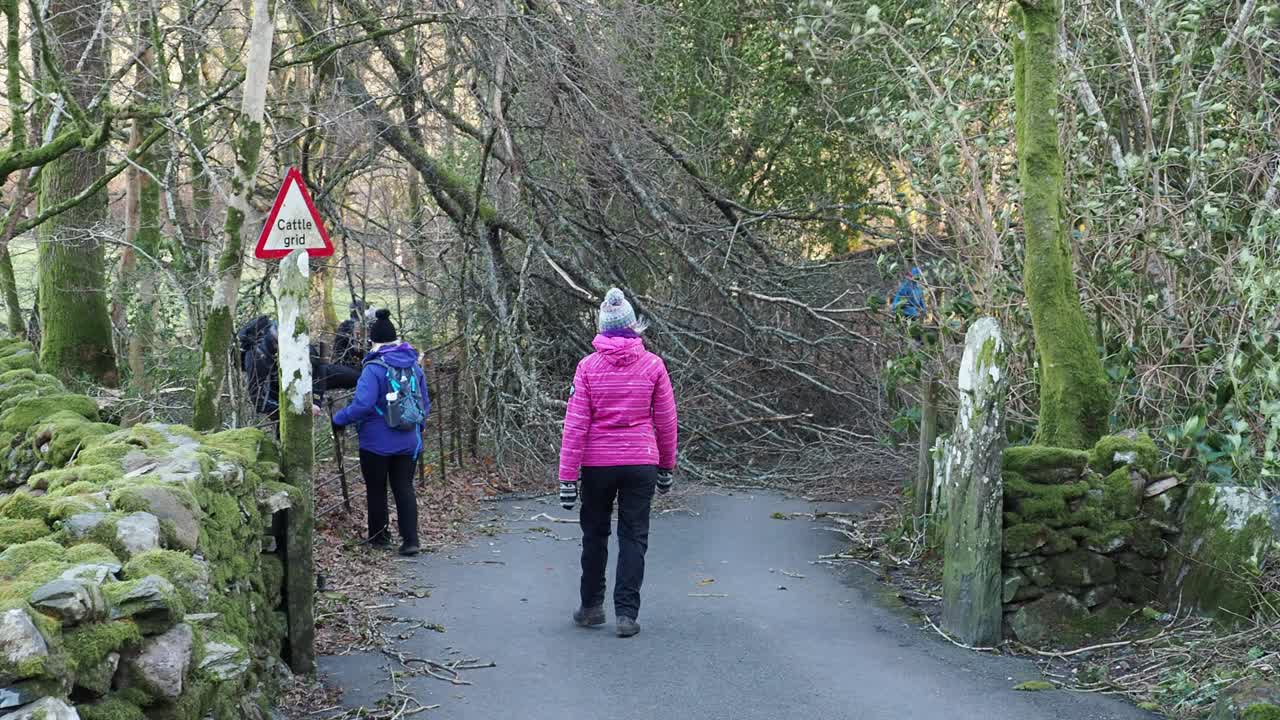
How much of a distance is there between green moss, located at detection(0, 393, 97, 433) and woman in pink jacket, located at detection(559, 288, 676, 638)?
11.0 feet

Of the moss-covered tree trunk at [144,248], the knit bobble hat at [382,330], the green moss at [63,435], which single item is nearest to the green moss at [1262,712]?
the green moss at [63,435]

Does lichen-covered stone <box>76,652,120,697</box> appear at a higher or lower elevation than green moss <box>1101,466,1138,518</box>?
lower

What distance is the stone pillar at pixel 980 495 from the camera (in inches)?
295

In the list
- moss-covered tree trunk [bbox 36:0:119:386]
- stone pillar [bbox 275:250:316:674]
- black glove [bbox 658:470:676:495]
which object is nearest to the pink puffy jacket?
black glove [bbox 658:470:676:495]

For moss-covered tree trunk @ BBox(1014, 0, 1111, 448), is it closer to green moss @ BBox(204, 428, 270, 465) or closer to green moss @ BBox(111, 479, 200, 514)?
green moss @ BBox(204, 428, 270, 465)

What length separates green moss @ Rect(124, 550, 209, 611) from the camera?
463 cm

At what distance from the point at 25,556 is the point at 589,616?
14.1 feet

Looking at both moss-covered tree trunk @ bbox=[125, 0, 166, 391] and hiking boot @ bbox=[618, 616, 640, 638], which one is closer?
hiking boot @ bbox=[618, 616, 640, 638]

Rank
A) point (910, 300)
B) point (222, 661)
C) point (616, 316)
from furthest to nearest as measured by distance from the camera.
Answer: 1. point (910, 300)
2. point (616, 316)
3. point (222, 661)

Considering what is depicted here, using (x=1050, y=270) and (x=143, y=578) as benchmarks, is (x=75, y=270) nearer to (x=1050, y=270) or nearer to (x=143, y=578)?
(x=1050, y=270)

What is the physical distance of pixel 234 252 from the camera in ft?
28.5

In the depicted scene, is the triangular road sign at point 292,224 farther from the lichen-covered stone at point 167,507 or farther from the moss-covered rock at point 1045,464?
the moss-covered rock at point 1045,464

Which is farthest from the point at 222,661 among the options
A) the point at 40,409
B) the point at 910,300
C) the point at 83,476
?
the point at 910,300

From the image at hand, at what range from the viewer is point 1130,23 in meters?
10.6
